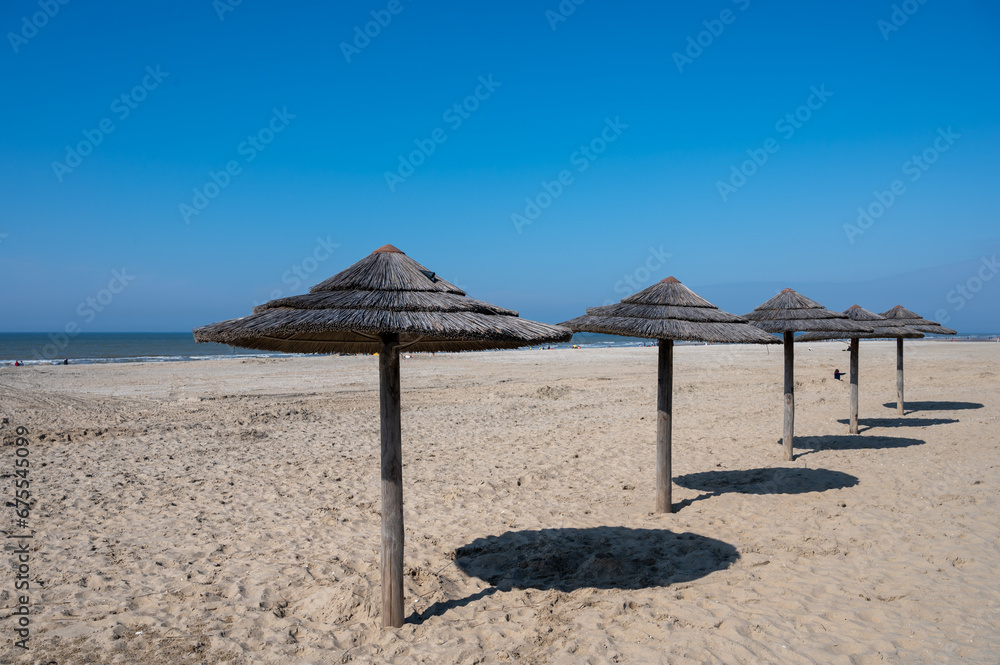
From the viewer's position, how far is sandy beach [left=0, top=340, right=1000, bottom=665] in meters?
4.08

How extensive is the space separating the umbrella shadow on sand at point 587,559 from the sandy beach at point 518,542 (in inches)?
1.2

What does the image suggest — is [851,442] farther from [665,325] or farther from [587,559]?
[587,559]

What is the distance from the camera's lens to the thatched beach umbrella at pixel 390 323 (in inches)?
148

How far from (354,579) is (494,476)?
3.72m

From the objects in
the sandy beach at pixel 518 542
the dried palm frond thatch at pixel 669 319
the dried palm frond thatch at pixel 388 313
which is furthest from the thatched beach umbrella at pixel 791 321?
the dried palm frond thatch at pixel 388 313

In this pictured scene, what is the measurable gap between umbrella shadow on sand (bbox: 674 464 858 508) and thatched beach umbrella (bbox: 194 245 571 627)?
4174mm

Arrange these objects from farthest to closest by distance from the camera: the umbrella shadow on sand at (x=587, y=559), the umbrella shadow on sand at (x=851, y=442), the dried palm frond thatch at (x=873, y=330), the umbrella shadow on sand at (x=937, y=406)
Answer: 1. the umbrella shadow on sand at (x=937, y=406)
2. the umbrella shadow on sand at (x=851, y=442)
3. the dried palm frond thatch at (x=873, y=330)
4. the umbrella shadow on sand at (x=587, y=559)

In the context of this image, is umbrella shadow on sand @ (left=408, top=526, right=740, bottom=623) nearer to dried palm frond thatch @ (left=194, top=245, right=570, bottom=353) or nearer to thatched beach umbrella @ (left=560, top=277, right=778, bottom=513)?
thatched beach umbrella @ (left=560, top=277, right=778, bottom=513)

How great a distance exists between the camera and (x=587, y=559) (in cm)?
551

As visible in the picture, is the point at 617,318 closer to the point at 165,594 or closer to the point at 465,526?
the point at 465,526

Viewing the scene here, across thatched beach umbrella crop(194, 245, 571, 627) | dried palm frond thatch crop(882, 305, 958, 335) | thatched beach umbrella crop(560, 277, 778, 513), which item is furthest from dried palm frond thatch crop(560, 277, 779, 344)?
dried palm frond thatch crop(882, 305, 958, 335)

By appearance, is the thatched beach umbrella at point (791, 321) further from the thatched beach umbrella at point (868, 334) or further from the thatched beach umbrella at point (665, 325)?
the thatched beach umbrella at point (665, 325)

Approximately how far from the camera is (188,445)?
10.4 m

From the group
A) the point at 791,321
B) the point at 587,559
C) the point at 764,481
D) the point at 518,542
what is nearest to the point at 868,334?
the point at 791,321
